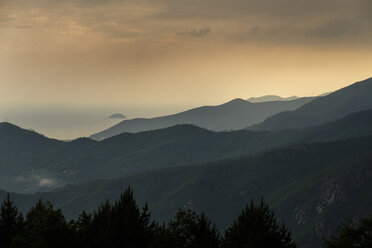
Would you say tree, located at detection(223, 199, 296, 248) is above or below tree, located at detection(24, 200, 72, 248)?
below

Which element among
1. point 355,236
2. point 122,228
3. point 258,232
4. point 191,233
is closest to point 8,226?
point 122,228

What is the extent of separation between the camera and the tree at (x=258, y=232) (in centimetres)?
9306

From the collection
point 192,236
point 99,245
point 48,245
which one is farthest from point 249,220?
point 48,245

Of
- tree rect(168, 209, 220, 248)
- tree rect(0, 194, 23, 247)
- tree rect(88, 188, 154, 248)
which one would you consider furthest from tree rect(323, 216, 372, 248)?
tree rect(0, 194, 23, 247)

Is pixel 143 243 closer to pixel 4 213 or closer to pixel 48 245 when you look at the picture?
pixel 48 245

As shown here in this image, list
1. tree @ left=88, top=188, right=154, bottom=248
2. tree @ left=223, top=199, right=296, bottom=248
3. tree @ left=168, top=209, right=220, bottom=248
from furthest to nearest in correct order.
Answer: tree @ left=168, top=209, right=220, bottom=248 → tree @ left=88, top=188, right=154, bottom=248 → tree @ left=223, top=199, right=296, bottom=248

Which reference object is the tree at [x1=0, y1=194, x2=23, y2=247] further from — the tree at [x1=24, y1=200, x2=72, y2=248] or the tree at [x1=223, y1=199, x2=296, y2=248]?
the tree at [x1=223, y1=199, x2=296, y2=248]

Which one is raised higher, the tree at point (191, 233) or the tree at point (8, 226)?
the tree at point (8, 226)

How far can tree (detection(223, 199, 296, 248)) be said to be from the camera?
9306 cm

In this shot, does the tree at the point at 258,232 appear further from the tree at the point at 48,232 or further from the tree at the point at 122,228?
the tree at the point at 48,232

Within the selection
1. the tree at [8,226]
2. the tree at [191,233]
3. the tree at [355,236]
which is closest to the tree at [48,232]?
the tree at [8,226]

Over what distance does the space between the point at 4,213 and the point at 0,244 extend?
5.89 m

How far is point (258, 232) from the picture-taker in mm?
93438

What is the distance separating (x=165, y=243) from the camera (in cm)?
9538
